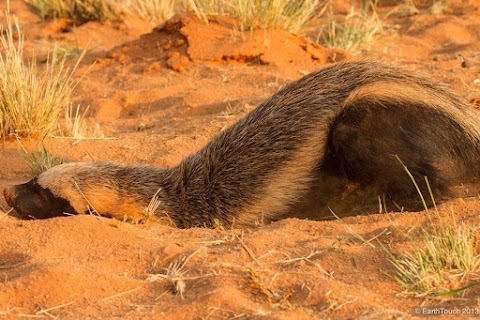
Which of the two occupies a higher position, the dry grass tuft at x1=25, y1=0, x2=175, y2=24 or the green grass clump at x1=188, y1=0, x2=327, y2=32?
the green grass clump at x1=188, y1=0, x2=327, y2=32

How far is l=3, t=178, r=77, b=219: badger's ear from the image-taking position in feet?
17.7

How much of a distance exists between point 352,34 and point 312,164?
175 inches

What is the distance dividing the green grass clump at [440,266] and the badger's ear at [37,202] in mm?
2472

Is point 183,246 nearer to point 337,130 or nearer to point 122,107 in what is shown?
point 337,130

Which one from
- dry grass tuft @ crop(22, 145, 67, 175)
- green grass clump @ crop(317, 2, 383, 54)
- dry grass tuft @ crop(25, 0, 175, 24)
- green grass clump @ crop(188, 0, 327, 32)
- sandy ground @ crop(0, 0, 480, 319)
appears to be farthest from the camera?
dry grass tuft @ crop(25, 0, 175, 24)

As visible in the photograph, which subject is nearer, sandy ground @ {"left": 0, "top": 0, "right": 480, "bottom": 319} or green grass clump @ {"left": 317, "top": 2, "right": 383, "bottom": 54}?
sandy ground @ {"left": 0, "top": 0, "right": 480, "bottom": 319}

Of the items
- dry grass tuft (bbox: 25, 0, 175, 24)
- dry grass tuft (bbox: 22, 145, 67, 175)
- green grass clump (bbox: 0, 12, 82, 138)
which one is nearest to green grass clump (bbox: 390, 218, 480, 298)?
dry grass tuft (bbox: 22, 145, 67, 175)

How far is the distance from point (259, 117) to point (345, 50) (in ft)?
12.6

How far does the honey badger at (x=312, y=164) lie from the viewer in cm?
512

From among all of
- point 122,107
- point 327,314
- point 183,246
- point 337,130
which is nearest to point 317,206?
point 337,130

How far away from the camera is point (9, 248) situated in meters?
4.49

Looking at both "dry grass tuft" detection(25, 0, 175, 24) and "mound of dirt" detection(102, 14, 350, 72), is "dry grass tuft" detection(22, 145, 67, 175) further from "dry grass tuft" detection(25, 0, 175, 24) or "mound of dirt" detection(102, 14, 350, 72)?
"dry grass tuft" detection(25, 0, 175, 24)

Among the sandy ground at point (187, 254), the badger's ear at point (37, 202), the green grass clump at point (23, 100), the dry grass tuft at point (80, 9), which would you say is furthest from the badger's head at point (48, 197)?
the dry grass tuft at point (80, 9)

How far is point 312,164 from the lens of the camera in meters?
5.30
